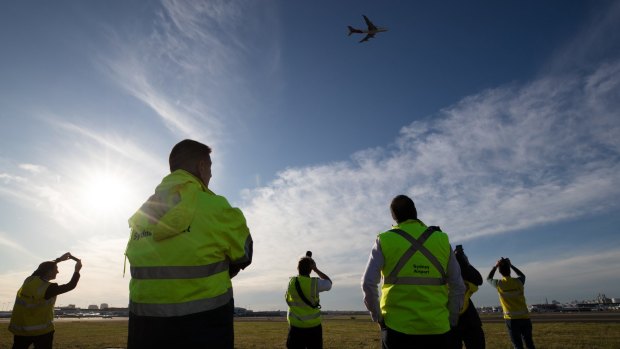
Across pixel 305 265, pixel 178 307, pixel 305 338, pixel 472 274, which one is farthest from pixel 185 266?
pixel 472 274

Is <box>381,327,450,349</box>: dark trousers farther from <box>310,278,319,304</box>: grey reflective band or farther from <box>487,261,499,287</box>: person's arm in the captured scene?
<box>487,261,499,287</box>: person's arm

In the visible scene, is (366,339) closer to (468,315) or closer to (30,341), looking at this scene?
(468,315)

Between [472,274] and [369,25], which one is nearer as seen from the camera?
[472,274]

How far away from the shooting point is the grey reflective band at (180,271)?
2697mm

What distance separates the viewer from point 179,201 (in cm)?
280

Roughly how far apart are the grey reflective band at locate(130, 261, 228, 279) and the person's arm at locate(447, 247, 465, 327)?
10.3 feet

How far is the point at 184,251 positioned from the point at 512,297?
10109 mm

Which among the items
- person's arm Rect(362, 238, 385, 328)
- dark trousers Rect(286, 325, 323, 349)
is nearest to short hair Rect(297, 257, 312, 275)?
dark trousers Rect(286, 325, 323, 349)

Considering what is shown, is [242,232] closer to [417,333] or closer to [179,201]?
[179,201]

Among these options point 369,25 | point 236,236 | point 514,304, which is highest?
point 369,25

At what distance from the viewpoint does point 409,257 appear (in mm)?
4410

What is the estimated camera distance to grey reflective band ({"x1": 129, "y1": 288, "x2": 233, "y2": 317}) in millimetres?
2639

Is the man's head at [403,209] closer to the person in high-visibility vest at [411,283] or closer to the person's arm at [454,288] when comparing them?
the person in high-visibility vest at [411,283]

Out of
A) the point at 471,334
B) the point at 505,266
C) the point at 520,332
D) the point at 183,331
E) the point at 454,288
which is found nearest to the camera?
the point at 183,331
